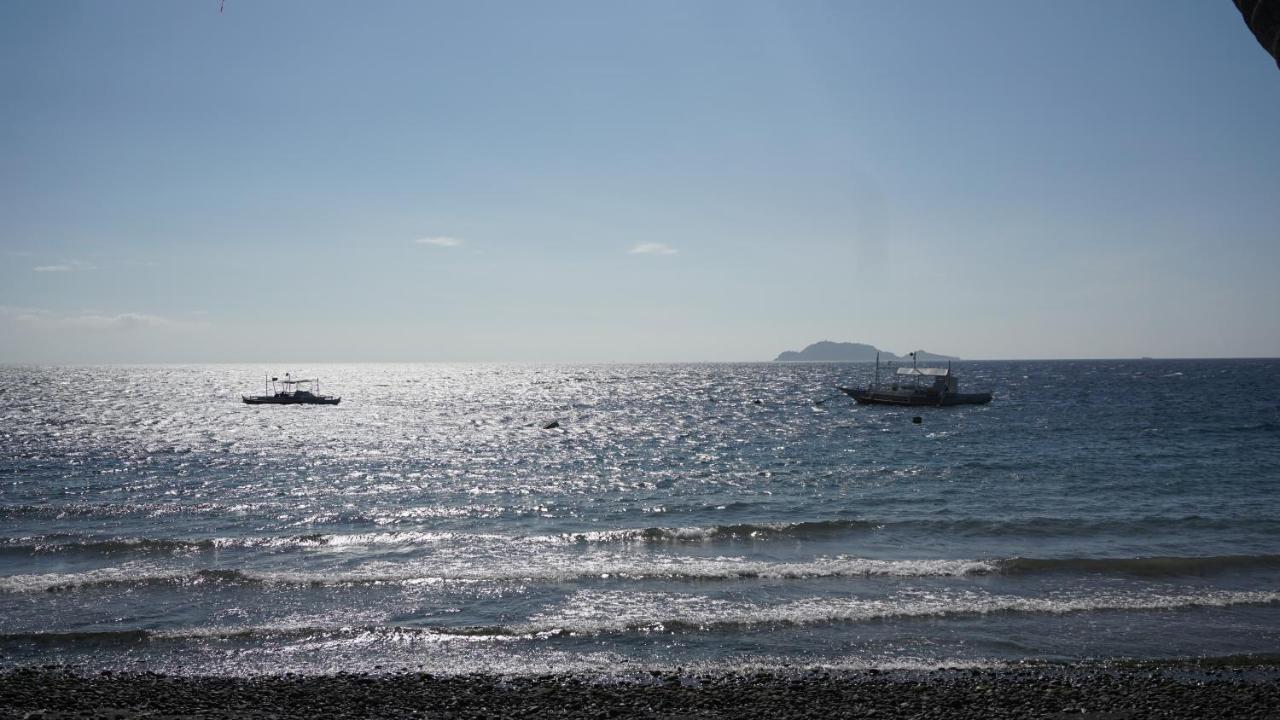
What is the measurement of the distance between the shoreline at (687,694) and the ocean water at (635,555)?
868mm

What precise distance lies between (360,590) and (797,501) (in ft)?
59.3

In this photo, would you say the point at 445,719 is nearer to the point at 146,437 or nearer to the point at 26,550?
the point at 26,550

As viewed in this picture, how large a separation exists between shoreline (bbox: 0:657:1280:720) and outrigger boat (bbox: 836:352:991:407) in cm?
7475

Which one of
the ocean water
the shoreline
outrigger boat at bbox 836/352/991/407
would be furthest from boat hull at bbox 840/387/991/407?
the shoreline

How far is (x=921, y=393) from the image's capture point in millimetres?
88312

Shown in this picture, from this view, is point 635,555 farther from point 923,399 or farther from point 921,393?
point 921,393

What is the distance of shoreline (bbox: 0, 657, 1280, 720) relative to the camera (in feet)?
36.2

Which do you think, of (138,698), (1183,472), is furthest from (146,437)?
(1183,472)

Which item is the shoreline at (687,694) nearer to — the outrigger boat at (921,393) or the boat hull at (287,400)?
the outrigger boat at (921,393)

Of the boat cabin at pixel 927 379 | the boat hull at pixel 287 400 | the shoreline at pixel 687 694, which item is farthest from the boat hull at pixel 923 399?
the shoreline at pixel 687 694

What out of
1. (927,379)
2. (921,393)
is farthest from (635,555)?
(927,379)

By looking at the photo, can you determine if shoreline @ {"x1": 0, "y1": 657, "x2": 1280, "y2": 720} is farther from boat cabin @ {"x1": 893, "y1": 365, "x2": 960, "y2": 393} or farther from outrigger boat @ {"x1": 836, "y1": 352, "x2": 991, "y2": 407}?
boat cabin @ {"x1": 893, "y1": 365, "x2": 960, "y2": 393}

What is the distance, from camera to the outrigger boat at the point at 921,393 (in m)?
87.1

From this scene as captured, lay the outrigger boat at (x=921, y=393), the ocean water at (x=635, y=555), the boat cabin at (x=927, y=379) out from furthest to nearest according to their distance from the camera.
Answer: the boat cabin at (x=927, y=379)
the outrigger boat at (x=921, y=393)
the ocean water at (x=635, y=555)
